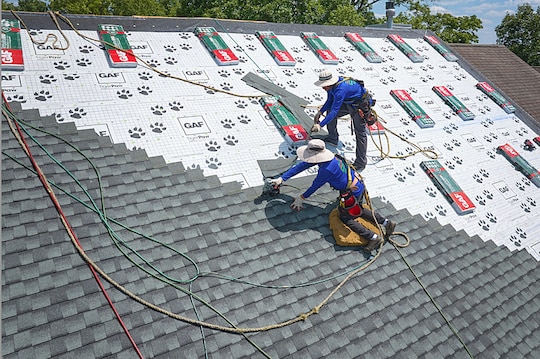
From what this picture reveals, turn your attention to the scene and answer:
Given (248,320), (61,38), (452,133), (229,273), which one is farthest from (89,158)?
(452,133)

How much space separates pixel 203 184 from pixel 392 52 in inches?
368

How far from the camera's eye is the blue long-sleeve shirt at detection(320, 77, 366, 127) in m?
7.30

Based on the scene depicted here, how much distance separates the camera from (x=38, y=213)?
484 cm

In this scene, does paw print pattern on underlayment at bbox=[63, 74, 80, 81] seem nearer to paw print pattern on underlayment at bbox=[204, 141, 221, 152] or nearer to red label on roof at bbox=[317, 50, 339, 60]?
paw print pattern on underlayment at bbox=[204, 141, 221, 152]

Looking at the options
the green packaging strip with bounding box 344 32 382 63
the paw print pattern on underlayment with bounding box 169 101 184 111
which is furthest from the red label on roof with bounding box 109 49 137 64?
the green packaging strip with bounding box 344 32 382 63

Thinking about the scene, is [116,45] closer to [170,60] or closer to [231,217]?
[170,60]

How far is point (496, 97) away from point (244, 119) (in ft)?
30.1

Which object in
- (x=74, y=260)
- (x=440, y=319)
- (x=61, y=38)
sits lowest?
(x=440, y=319)

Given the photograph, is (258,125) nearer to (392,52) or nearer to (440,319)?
(440,319)

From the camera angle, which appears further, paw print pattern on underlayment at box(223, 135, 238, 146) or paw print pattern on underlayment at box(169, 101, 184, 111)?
paw print pattern on underlayment at box(169, 101, 184, 111)

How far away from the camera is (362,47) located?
12.0 metres

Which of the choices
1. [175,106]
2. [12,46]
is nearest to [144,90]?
[175,106]

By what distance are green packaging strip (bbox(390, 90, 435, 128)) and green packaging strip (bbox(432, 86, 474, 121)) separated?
4.47 feet

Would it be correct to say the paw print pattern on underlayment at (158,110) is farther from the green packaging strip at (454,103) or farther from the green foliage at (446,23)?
the green foliage at (446,23)
